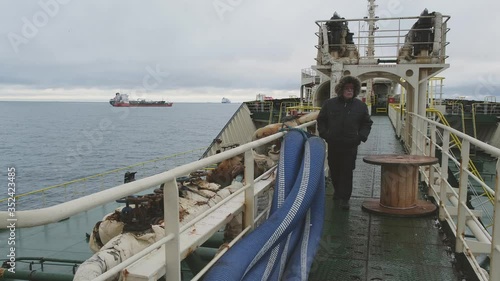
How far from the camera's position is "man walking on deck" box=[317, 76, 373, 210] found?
17.7 ft

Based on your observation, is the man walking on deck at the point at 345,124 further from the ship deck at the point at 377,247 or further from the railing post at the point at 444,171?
the railing post at the point at 444,171

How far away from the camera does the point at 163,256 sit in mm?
2539

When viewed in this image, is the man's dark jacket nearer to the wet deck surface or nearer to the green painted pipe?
the wet deck surface

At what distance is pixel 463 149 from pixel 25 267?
366 inches

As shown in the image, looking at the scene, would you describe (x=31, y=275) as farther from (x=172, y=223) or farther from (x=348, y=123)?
Answer: (x=172, y=223)

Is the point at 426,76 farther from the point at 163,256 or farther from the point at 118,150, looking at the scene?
the point at 118,150

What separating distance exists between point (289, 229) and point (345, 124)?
7.63 feet

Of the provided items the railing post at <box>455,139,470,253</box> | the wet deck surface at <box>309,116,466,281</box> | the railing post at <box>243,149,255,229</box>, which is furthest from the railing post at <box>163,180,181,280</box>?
the railing post at <box>455,139,470,253</box>

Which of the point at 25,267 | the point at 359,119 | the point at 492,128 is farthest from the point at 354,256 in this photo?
the point at 492,128

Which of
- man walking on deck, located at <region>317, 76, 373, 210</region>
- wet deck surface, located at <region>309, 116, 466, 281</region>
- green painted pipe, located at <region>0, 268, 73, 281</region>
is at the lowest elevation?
green painted pipe, located at <region>0, 268, 73, 281</region>

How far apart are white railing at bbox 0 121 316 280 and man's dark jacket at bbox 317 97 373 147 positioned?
6.38 ft

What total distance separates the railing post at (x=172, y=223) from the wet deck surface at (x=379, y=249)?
1753mm

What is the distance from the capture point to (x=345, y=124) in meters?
5.43

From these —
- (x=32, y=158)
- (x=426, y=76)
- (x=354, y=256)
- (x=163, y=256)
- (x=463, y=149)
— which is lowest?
Result: (x=32, y=158)
